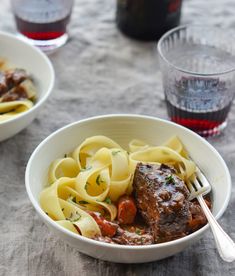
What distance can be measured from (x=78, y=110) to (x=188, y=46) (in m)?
0.50

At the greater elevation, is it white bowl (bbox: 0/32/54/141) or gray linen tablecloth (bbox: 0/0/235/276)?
white bowl (bbox: 0/32/54/141)

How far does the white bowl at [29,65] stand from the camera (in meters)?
2.09

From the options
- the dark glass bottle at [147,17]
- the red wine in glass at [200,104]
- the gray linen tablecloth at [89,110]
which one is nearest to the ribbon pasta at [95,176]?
the gray linen tablecloth at [89,110]

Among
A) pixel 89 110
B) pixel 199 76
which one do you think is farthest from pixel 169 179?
pixel 89 110

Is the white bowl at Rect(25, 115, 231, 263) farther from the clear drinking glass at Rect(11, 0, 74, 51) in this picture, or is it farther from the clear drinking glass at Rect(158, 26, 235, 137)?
the clear drinking glass at Rect(11, 0, 74, 51)

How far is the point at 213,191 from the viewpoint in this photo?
1.86 m

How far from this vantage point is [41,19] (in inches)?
104

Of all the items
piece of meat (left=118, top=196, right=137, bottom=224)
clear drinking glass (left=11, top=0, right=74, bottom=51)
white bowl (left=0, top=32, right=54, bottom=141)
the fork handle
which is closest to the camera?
the fork handle

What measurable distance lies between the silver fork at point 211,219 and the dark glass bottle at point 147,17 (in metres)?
0.97

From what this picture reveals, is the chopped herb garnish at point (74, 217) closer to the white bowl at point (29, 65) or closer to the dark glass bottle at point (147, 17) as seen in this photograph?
the white bowl at point (29, 65)

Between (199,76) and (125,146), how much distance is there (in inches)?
13.9

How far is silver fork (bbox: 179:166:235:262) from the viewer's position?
154 cm

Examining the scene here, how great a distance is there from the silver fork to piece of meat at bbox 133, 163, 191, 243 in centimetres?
6

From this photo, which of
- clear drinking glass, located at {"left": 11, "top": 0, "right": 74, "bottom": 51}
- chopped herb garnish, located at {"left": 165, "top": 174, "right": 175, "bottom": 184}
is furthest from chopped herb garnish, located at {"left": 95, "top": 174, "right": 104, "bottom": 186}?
clear drinking glass, located at {"left": 11, "top": 0, "right": 74, "bottom": 51}
